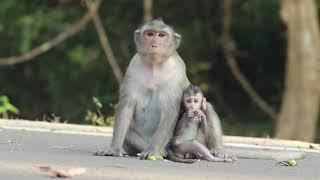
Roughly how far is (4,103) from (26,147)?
5.26 metres

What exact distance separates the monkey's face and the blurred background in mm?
11366

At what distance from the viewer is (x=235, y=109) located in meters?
24.0

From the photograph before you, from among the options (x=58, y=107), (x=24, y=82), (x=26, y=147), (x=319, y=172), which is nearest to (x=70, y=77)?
(x=58, y=107)

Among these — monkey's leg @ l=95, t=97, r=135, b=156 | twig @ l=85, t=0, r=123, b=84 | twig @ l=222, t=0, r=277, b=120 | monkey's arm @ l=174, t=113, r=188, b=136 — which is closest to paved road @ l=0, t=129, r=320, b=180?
monkey's leg @ l=95, t=97, r=135, b=156

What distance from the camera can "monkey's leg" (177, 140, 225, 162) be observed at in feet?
26.8

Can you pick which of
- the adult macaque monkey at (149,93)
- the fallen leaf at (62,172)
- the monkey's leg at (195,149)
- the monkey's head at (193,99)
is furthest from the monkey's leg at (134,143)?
the fallen leaf at (62,172)

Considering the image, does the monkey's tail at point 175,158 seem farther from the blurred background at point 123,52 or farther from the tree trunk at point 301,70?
the blurred background at point 123,52

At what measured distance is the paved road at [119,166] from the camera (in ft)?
23.0

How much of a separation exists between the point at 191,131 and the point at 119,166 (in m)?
1.14

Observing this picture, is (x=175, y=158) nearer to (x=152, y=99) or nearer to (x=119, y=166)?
(x=152, y=99)

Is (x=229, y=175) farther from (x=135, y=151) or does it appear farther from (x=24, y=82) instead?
(x=24, y=82)

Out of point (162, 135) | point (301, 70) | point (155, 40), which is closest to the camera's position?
point (162, 135)

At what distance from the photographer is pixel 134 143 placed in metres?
8.49

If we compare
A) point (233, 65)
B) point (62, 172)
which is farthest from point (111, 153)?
point (233, 65)
